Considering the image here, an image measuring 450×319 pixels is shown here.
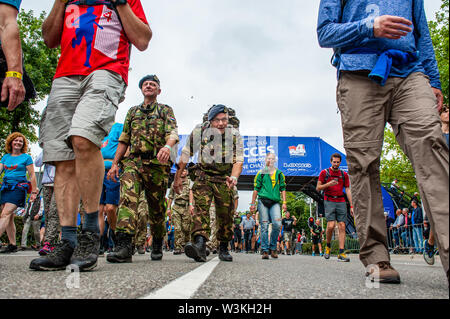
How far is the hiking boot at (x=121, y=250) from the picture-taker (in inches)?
156

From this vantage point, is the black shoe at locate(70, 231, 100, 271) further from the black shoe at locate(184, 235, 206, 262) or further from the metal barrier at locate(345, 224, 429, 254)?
the metal barrier at locate(345, 224, 429, 254)

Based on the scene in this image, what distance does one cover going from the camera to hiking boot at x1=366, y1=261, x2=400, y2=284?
237 centimetres

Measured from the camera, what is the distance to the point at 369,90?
101 inches

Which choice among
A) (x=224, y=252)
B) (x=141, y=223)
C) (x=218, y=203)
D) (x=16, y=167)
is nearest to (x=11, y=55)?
(x=218, y=203)

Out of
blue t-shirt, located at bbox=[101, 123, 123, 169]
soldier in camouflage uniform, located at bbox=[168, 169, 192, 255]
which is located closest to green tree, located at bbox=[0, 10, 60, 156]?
soldier in camouflage uniform, located at bbox=[168, 169, 192, 255]

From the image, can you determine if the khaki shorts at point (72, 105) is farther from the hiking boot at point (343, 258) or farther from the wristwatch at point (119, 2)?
the hiking boot at point (343, 258)

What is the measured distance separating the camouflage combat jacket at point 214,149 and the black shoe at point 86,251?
2400 mm

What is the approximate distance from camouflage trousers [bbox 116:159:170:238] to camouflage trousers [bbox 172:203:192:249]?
15.0 ft

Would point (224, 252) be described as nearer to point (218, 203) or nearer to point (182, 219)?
point (218, 203)

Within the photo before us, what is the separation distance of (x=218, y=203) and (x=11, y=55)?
10.2 feet

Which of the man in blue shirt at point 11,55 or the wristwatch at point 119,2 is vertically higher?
the wristwatch at point 119,2

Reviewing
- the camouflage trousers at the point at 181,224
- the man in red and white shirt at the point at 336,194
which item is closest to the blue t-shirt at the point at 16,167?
the camouflage trousers at the point at 181,224

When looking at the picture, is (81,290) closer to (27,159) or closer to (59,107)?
(59,107)
